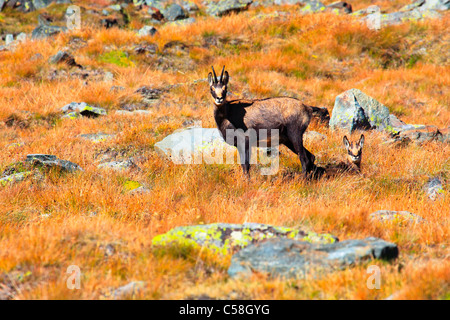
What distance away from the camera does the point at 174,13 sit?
27.0m

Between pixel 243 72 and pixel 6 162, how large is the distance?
8.90m

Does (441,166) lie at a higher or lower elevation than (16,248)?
lower

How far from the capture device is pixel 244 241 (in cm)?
470

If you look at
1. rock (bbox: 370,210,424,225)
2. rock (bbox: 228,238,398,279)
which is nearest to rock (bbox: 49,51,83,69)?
rock (bbox: 370,210,424,225)

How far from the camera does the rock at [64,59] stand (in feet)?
49.4

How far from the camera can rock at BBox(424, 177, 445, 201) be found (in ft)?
23.7

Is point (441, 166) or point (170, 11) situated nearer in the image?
point (441, 166)

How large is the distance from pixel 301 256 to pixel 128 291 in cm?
177

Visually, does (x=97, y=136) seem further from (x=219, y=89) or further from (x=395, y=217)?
(x=395, y=217)

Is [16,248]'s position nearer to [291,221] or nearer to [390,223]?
[291,221]

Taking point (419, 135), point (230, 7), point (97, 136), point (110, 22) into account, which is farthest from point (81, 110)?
point (230, 7)

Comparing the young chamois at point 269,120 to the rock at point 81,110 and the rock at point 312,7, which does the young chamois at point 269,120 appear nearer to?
the rock at point 81,110

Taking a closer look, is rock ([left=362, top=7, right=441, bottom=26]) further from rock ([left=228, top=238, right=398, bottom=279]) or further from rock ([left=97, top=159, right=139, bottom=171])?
rock ([left=228, top=238, right=398, bottom=279])
